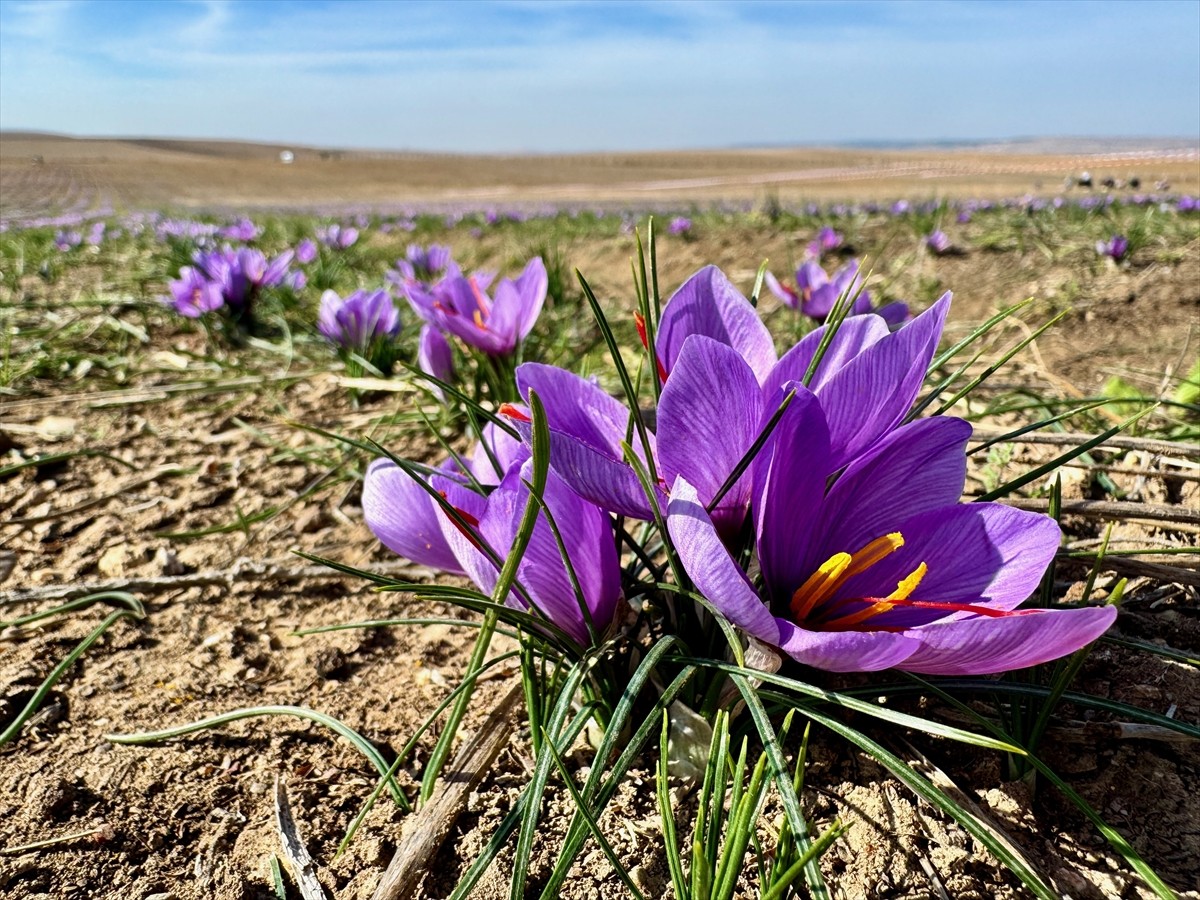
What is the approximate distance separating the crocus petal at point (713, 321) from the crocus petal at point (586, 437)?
3.4 inches

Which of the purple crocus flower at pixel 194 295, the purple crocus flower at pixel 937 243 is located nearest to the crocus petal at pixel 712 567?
the purple crocus flower at pixel 194 295

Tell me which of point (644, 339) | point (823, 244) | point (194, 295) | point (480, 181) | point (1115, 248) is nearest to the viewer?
point (644, 339)

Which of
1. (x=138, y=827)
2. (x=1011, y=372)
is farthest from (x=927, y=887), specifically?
(x=1011, y=372)

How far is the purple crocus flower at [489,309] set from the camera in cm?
145

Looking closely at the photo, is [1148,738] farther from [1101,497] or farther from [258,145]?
[258,145]

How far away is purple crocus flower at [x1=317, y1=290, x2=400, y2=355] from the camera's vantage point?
2.03 metres

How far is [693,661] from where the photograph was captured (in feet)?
2.29

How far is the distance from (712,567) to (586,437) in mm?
192

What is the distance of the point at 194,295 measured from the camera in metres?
2.50

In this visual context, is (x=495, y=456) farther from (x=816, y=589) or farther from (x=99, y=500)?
(x=99, y=500)

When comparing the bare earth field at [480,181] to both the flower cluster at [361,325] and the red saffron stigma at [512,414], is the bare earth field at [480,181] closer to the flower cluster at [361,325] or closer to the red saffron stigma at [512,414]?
the red saffron stigma at [512,414]

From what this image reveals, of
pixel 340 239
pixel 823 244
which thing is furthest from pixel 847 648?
pixel 340 239

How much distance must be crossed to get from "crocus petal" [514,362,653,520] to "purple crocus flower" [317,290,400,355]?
4.77ft

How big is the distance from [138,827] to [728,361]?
0.76 metres
